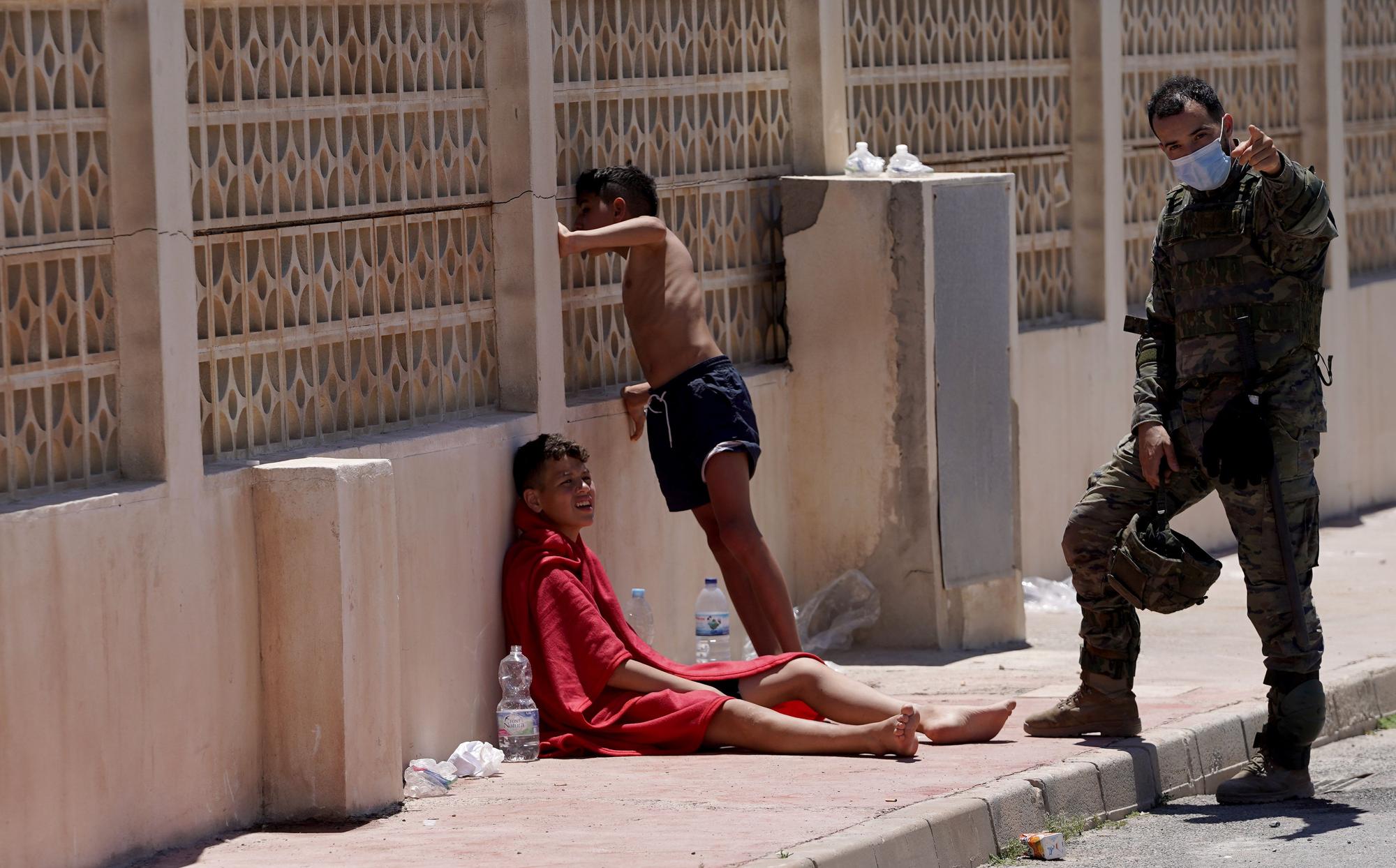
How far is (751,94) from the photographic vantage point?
980 centimetres

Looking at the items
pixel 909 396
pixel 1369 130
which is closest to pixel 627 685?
pixel 909 396

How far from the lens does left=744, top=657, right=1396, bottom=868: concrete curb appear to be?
598 cm

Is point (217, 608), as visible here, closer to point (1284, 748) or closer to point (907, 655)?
point (1284, 748)

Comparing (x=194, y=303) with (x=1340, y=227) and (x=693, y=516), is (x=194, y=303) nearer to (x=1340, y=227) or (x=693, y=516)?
(x=693, y=516)

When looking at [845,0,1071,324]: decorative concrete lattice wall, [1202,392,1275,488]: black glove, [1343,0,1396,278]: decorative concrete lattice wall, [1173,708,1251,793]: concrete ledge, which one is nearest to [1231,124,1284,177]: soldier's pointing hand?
[1202,392,1275,488]: black glove

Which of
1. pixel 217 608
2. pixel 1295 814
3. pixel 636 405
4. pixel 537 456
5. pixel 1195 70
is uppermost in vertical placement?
pixel 1195 70

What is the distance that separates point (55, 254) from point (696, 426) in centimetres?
284

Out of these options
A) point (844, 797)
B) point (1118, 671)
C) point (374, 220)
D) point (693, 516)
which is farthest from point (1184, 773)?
point (374, 220)

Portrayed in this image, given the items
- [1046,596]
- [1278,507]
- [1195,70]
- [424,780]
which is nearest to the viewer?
[1278,507]

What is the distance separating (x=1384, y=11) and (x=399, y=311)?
8951mm

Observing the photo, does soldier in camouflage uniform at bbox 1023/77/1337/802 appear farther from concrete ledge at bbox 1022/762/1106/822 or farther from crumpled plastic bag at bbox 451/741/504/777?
crumpled plastic bag at bbox 451/741/504/777

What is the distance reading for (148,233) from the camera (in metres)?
6.23

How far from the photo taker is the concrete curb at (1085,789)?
19.6ft

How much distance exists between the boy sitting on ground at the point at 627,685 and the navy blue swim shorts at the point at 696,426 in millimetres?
698
